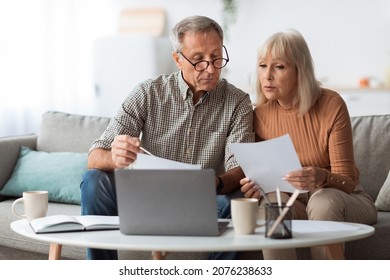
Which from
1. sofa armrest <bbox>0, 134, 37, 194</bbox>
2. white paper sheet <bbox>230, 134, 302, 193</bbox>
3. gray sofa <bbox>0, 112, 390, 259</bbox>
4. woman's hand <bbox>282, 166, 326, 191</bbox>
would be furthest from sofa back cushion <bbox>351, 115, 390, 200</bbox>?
sofa armrest <bbox>0, 134, 37, 194</bbox>

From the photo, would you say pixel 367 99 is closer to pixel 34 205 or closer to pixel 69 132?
pixel 69 132

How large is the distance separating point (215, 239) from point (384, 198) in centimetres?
118

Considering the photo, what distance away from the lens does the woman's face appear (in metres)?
2.46

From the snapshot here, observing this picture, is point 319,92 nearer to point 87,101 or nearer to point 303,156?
point 303,156

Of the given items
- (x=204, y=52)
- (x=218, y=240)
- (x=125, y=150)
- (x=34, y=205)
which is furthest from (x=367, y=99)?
(x=218, y=240)

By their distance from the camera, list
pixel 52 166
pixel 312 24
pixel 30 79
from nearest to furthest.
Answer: pixel 52 166
pixel 30 79
pixel 312 24

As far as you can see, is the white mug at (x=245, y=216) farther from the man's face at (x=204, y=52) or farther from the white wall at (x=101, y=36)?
the white wall at (x=101, y=36)

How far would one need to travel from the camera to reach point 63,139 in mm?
3361

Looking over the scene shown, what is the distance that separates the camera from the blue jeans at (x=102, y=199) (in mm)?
2328

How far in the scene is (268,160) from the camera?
2.01 meters

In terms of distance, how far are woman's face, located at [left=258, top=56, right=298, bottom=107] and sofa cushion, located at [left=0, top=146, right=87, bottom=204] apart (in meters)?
1.03

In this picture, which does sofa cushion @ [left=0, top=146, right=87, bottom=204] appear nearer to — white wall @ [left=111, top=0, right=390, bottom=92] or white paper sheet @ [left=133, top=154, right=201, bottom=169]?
white paper sheet @ [left=133, top=154, right=201, bottom=169]

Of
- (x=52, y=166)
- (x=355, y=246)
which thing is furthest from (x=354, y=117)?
(x=52, y=166)

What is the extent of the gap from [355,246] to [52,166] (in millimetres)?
1424
